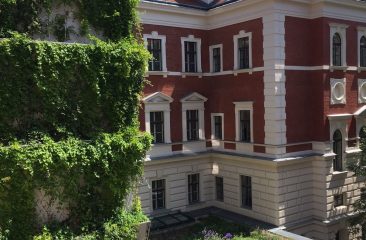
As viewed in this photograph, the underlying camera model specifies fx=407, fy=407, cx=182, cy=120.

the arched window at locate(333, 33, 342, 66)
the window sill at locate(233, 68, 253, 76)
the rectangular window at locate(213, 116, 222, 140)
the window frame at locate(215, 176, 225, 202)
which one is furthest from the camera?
the rectangular window at locate(213, 116, 222, 140)

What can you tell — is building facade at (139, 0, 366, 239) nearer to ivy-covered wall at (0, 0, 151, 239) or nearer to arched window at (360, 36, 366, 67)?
arched window at (360, 36, 366, 67)

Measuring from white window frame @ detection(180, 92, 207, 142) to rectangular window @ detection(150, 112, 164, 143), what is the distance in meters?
1.44

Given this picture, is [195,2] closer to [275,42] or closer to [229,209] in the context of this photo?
[275,42]

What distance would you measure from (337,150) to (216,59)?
866cm

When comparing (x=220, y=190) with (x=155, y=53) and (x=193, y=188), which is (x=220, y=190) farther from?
(x=155, y=53)

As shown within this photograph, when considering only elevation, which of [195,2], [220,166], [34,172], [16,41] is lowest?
[220,166]

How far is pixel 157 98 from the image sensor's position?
22547 millimetres

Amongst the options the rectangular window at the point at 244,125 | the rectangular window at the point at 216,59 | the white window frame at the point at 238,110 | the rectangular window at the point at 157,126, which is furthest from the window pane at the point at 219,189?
the rectangular window at the point at 216,59

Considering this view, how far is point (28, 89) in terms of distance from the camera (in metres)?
11.8

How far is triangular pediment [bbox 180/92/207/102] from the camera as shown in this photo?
23620 millimetres

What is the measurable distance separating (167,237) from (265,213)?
17.3 feet

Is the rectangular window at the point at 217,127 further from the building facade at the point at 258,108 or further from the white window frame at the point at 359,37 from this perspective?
the white window frame at the point at 359,37

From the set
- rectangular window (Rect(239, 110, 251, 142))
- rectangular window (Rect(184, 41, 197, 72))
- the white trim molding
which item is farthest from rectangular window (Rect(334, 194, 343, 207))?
rectangular window (Rect(184, 41, 197, 72))

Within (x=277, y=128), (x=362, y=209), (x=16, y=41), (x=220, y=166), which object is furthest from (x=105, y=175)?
(x=362, y=209)
